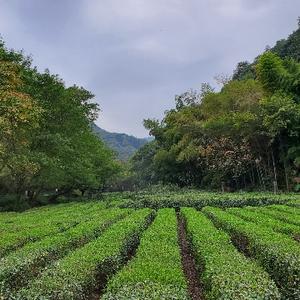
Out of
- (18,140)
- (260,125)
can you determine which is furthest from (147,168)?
(18,140)

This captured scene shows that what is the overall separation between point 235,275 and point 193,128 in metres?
39.5

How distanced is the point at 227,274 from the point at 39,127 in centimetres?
2757

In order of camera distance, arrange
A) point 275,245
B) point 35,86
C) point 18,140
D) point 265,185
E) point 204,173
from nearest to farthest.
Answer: point 275,245 → point 18,140 → point 35,86 → point 265,185 → point 204,173

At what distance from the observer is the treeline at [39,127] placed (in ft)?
78.5

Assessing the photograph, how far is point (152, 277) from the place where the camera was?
824 centimetres

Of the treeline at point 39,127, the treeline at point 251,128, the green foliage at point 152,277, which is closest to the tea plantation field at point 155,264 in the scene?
the green foliage at point 152,277

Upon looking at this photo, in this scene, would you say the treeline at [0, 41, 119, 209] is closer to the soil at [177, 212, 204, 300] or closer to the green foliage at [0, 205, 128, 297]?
the green foliage at [0, 205, 128, 297]

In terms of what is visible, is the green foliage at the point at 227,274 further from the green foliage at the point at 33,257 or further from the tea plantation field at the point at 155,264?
the green foliage at the point at 33,257

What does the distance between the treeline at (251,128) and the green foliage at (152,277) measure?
24.0 m

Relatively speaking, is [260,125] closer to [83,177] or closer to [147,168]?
[83,177]

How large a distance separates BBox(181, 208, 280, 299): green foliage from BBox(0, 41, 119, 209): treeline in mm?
14071

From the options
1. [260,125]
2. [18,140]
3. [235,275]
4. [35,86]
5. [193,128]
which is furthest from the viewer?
[193,128]

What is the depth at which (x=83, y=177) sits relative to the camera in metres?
42.5

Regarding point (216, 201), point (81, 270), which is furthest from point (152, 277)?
point (216, 201)
